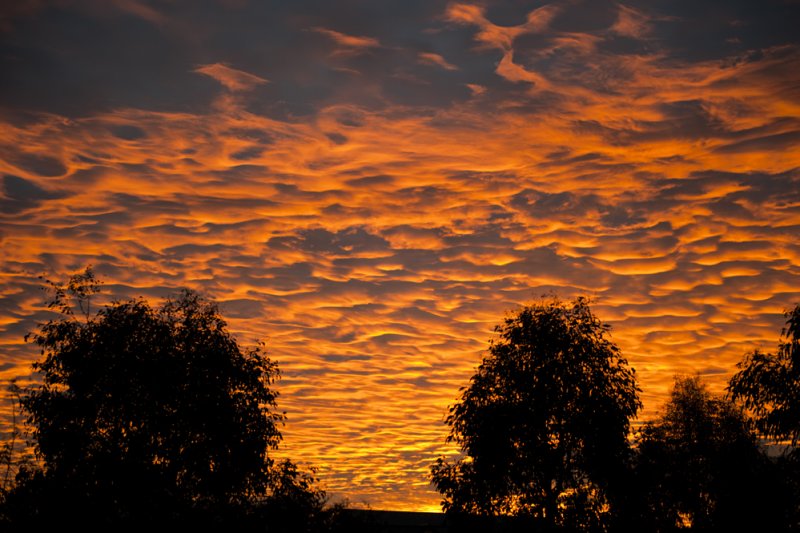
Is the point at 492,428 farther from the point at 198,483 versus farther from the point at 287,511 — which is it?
the point at 198,483

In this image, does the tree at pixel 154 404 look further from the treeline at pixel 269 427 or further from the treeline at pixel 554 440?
the treeline at pixel 554 440

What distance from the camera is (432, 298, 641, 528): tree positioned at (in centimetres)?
5494

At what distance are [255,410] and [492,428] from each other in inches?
732

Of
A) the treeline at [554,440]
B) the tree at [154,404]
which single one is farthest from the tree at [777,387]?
the tree at [154,404]

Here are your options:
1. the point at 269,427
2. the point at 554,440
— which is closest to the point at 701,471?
the point at 554,440

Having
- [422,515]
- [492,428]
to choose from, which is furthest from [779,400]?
[422,515]

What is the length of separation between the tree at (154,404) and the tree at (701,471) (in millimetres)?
29293

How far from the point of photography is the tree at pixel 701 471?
6325 cm

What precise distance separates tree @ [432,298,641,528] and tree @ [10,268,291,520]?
50.5 feet

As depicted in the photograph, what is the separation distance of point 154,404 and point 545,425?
90.7ft

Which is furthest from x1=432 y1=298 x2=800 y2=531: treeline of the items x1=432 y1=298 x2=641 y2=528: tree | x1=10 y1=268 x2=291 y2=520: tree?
x1=10 y1=268 x2=291 y2=520: tree

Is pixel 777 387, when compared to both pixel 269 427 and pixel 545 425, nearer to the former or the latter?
pixel 545 425

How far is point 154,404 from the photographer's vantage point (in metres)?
57.3

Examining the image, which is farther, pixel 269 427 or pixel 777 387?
pixel 269 427
